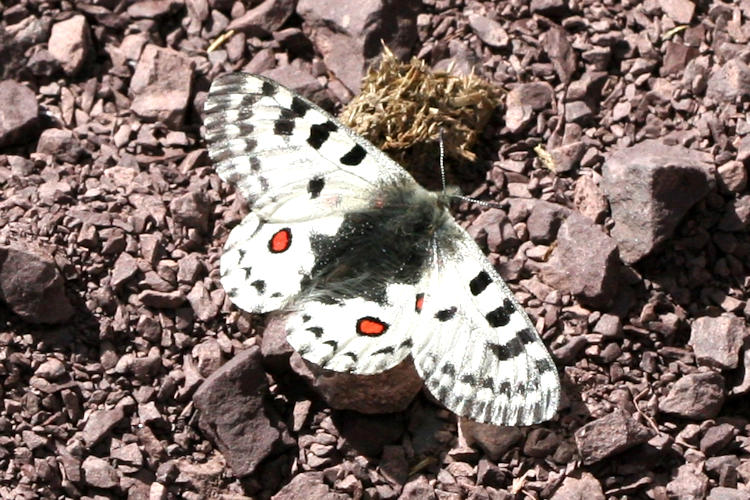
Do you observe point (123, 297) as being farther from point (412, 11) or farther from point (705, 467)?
point (705, 467)

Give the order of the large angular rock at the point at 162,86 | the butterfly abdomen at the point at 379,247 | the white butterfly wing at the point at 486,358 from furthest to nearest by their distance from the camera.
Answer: the large angular rock at the point at 162,86 < the butterfly abdomen at the point at 379,247 < the white butterfly wing at the point at 486,358

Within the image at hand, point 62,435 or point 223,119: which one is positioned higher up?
point 223,119

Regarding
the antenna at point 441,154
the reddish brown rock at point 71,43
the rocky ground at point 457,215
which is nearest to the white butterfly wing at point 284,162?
the antenna at point 441,154

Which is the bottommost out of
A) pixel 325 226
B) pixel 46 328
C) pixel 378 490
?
pixel 378 490

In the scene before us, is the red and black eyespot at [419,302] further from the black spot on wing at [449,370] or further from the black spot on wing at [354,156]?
the black spot on wing at [354,156]

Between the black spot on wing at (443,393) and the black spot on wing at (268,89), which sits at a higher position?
the black spot on wing at (268,89)

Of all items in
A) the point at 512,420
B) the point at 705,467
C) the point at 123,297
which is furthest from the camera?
the point at 123,297

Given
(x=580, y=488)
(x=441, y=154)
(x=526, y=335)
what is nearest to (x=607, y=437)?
(x=580, y=488)

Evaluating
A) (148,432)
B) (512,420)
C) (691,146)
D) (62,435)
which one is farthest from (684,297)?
(62,435)

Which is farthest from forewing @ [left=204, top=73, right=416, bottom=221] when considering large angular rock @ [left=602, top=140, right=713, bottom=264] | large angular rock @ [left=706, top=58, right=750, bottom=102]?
large angular rock @ [left=706, top=58, right=750, bottom=102]
